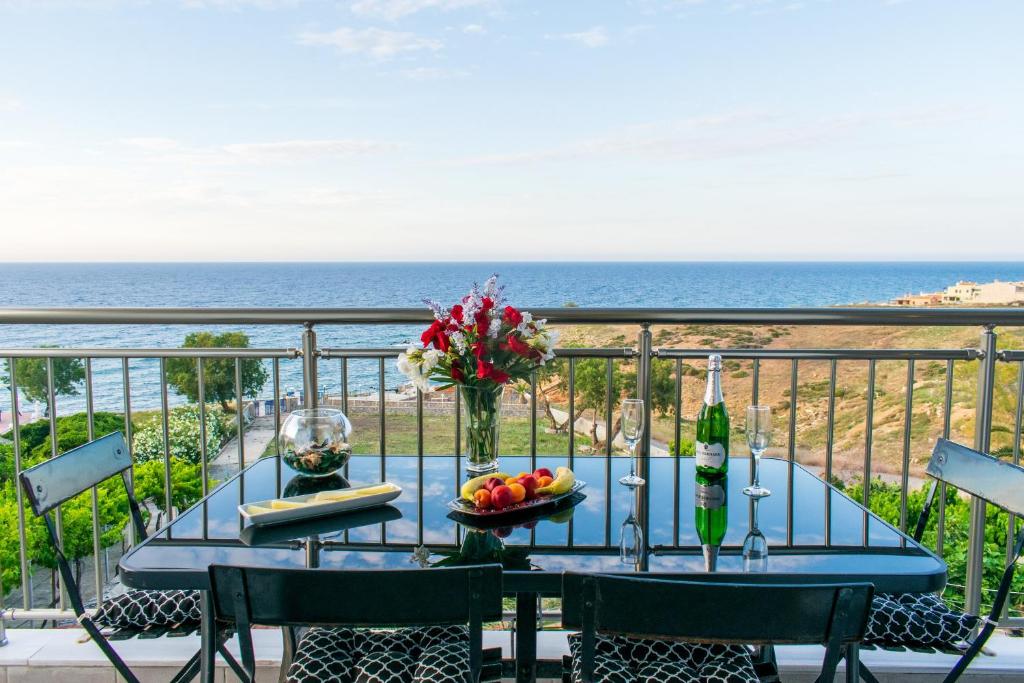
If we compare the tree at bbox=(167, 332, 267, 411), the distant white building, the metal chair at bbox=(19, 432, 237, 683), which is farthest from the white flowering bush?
the distant white building

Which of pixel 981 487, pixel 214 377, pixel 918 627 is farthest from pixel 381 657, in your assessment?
pixel 214 377

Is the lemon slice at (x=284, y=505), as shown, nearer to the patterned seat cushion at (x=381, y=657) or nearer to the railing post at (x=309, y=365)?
the patterned seat cushion at (x=381, y=657)

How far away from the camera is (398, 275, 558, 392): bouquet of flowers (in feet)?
6.43

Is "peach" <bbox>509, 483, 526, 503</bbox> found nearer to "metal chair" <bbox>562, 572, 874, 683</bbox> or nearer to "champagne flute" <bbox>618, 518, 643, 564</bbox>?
"champagne flute" <bbox>618, 518, 643, 564</bbox>

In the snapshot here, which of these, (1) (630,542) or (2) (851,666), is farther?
(1) (630,542)

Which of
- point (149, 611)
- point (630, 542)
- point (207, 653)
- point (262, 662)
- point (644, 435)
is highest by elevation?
point (644, 435)

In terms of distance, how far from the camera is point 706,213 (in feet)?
132

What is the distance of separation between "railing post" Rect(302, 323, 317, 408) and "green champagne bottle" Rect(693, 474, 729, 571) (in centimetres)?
155

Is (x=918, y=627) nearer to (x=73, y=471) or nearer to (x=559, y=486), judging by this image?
(x=559, y=486)

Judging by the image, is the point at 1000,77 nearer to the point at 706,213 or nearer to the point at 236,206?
the point at 706,213

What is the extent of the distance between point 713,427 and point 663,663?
593 mm

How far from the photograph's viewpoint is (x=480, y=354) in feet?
6.41

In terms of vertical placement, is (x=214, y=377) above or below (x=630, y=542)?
below

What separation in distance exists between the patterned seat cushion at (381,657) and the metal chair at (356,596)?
1.26 ft
